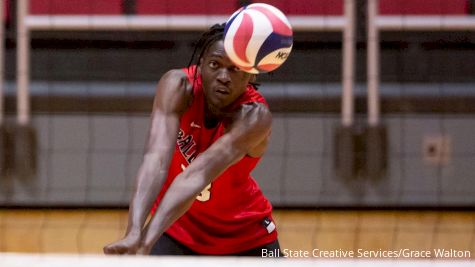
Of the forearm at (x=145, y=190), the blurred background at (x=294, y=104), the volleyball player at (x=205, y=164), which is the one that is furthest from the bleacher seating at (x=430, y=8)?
the forearm at (x=145, y=190)

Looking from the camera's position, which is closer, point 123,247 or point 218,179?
point 123,247

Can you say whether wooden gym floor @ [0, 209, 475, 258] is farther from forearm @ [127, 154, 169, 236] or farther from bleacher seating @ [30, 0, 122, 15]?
forearm @ [127, 154, 169, 236]

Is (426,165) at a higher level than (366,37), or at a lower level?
lower

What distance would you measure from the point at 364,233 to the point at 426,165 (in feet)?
2.28

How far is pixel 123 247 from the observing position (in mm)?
2520

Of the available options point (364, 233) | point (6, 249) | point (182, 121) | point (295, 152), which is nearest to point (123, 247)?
point (182, 121)

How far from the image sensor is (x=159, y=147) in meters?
2.96

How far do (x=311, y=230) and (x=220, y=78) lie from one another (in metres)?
2.26

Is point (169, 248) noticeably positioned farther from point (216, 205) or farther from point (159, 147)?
point (159, 147)

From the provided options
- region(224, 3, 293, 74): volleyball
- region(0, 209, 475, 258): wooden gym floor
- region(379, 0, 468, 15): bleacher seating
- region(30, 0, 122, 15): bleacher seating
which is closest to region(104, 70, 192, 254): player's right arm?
region(224, 3, 293, 74): volleyball

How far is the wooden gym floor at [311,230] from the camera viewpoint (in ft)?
15.9

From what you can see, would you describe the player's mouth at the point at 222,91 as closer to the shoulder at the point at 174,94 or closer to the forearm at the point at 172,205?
the shoulder at the point at 174,94

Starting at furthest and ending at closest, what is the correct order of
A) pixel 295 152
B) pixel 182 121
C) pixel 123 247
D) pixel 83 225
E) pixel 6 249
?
1. pixel 295 152
2. pixel 83 225
3. pixel 6 249
4. pixel 182 121
5. pixel 123 247

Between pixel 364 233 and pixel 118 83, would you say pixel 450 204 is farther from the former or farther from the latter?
pixel 118 83
